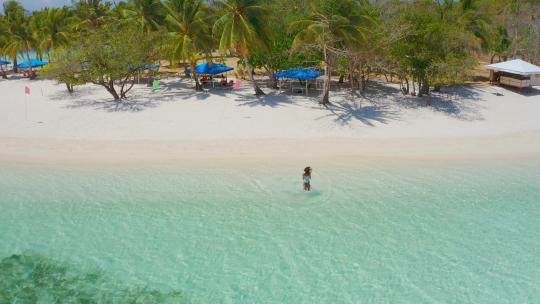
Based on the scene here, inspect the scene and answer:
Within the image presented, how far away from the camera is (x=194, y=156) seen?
18.5 metres

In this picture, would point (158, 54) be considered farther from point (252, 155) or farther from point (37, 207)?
point (37, 207)

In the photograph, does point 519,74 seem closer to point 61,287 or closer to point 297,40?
point 297,40

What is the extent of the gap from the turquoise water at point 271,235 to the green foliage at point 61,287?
4 cm

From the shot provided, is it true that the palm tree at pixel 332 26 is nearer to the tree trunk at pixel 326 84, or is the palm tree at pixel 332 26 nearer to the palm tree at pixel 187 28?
the tree trunk at pixel 326 84

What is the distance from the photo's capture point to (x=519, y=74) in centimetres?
2889

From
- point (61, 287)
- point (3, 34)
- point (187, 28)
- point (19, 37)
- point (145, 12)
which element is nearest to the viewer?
point (61, 287)

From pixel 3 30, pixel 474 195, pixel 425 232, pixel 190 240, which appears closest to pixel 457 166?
pixel 474 195

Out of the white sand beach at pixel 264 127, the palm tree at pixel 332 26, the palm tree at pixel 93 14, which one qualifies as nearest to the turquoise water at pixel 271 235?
the white sand beach at pixel 264 127

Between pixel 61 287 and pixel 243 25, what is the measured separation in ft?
61.4

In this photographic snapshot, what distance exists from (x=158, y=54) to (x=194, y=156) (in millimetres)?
13703

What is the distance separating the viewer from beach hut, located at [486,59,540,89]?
28.5 m

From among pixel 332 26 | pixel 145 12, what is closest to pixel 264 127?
pixel 332 26

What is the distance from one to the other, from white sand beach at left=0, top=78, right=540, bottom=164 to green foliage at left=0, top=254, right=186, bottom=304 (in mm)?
7687

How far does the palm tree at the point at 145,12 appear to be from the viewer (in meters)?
31.4
